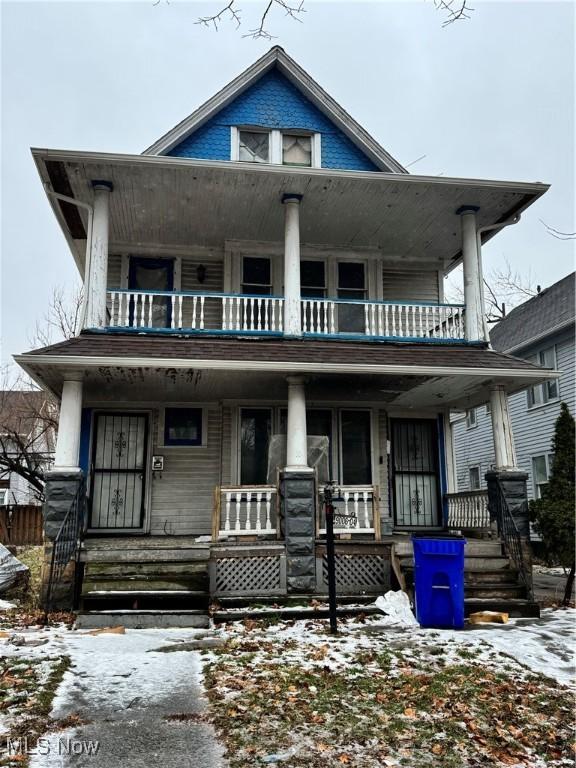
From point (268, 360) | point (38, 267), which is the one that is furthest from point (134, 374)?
point (38, 267)

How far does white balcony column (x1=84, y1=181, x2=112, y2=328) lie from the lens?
29.6 ft

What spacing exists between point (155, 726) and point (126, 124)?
235 feet

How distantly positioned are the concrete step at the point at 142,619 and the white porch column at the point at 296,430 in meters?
2.42

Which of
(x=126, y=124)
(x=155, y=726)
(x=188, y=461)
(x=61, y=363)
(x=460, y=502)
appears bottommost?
(x=155, y=726)

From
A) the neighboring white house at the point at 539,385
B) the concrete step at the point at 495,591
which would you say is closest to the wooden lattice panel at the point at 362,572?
the concrete step at the point at 495,591

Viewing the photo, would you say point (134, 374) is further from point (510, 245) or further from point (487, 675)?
point (510, 245)

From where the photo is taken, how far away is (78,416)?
8453mm

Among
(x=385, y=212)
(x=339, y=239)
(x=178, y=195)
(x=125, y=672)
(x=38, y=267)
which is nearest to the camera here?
(x=125, y=672)

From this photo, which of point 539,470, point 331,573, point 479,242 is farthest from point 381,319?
point 539,470

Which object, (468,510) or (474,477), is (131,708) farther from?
(474,477)

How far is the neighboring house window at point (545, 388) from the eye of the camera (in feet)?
59.0

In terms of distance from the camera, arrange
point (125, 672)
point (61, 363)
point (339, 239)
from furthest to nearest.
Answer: point (339, 239), point (61, 363), point (125, 672)

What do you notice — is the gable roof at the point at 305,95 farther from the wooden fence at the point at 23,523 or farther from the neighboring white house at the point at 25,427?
the wooden fence at the point at 23,523

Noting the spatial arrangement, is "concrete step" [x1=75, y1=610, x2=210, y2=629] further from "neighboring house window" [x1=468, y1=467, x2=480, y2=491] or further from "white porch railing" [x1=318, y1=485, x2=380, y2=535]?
"neighboring house window" [x1=468, y1=467, x2=480, y2=491]
